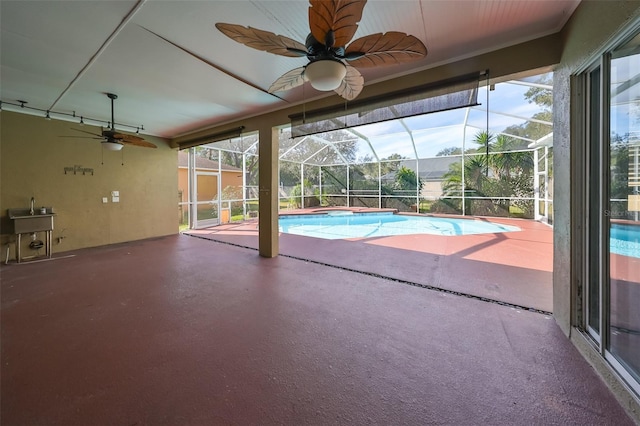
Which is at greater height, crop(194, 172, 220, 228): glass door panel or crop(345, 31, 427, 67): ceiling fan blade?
crop(345, 31, 427, 67): ceiling fan blade

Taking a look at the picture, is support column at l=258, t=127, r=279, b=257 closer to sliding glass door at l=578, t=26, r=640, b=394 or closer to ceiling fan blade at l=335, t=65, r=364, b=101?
ceiling fan blade at l=335, t=65, r=364, b=101

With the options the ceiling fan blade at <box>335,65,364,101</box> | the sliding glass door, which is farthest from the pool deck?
the ceiling fan blade at <box>335,65,364,101</box>

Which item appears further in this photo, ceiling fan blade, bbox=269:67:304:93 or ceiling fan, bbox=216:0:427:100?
ceiling fan blade, bbox=269:67:304:93

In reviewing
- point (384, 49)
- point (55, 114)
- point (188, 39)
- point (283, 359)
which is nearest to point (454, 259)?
point (283, 359)

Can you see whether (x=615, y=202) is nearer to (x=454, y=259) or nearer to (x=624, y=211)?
(x=624, y=211)

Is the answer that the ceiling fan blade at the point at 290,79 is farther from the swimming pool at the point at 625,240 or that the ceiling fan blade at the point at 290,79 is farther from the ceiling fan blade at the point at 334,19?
the swimming pool at the point at 625,240

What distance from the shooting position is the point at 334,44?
156cm

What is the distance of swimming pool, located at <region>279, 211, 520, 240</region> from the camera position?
25.0 ft

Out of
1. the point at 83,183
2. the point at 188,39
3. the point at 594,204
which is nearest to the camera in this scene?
the point at 594,204

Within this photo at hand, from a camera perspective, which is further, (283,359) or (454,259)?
(454,259)

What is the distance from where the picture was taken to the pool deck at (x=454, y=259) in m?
3.21

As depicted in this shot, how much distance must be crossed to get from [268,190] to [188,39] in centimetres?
263

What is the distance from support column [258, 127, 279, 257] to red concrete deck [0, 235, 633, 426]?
152 cm

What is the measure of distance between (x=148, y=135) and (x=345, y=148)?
25.6 ft
